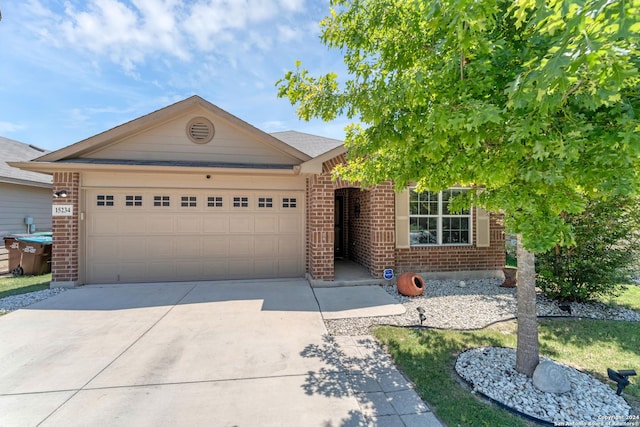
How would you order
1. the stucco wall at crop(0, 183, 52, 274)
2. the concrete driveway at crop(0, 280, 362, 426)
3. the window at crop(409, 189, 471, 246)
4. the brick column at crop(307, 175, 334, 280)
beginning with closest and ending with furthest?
the concrete driveway at crop(0, 280, 362, 426) < the brick column at crop(307, 175, 334, 280) < the window at crop(409, 189, 471, 246) < the stucco wall at crop(0, 183, 52, 274)

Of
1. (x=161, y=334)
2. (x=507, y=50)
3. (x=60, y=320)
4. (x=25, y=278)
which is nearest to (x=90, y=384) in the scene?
(x=161, y=334)

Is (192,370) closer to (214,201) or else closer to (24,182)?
(214,201)

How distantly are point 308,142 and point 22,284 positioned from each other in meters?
9.59

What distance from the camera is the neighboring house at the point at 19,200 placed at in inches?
428

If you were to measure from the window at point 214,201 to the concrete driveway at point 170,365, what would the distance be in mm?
2667

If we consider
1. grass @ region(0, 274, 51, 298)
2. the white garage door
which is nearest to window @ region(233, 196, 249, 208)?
the white garage door

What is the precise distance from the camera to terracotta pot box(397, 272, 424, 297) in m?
6.48

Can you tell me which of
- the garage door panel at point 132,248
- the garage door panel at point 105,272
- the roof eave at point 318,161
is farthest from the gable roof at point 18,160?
the roof eave at point 318,161

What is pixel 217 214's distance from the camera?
7703mm

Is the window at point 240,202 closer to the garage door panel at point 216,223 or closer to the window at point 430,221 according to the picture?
the garage door panel at point 216,223

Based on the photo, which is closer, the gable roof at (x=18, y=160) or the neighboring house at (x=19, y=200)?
the neighboring house at (x=19, y=200)

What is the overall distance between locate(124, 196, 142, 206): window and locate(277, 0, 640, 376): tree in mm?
5759

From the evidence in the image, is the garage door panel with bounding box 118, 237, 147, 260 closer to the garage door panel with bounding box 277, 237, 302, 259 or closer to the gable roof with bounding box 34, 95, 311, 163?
the gable roof with bounding box 34, 95, 311, 163

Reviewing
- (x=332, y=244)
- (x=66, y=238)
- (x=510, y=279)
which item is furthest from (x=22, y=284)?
(x=510, y=279)
